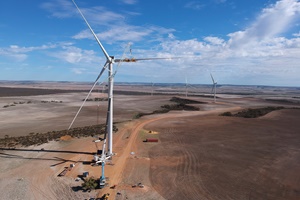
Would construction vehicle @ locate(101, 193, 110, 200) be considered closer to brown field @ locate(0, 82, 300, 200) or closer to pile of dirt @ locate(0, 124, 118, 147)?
brown field @ locate(0, 82, 300, 200)

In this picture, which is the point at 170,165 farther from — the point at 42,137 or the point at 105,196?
the point at 42,137

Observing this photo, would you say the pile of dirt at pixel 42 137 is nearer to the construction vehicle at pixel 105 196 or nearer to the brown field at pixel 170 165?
the brown field at pixel 170 165

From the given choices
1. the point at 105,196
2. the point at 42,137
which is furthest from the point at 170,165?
the point at 42,137

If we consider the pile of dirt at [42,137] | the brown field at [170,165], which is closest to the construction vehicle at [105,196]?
the brown field at [170,165]

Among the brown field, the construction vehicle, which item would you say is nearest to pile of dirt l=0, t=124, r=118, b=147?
the brown field

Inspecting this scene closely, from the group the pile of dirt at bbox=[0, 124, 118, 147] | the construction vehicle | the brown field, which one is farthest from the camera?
the pile of dirt at bbox=[0, 124, 118, 147]

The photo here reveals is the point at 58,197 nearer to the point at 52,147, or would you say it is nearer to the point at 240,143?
the point at 52,147

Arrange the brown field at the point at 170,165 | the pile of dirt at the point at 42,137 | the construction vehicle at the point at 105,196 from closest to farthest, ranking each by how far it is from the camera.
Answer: the construction vehicle at the point at 105,196 → the brown field at the point at 170,165 → the pile of dirt at the point at 42,137

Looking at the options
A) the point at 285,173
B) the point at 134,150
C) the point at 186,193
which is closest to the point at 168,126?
the point at 134,150

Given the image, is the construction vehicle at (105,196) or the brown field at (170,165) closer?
the construction vehicle at (105,196)

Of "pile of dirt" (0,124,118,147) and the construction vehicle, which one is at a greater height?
"pile of dirt" (0,124,118,147)

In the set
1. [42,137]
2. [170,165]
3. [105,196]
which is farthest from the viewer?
[42,137]
